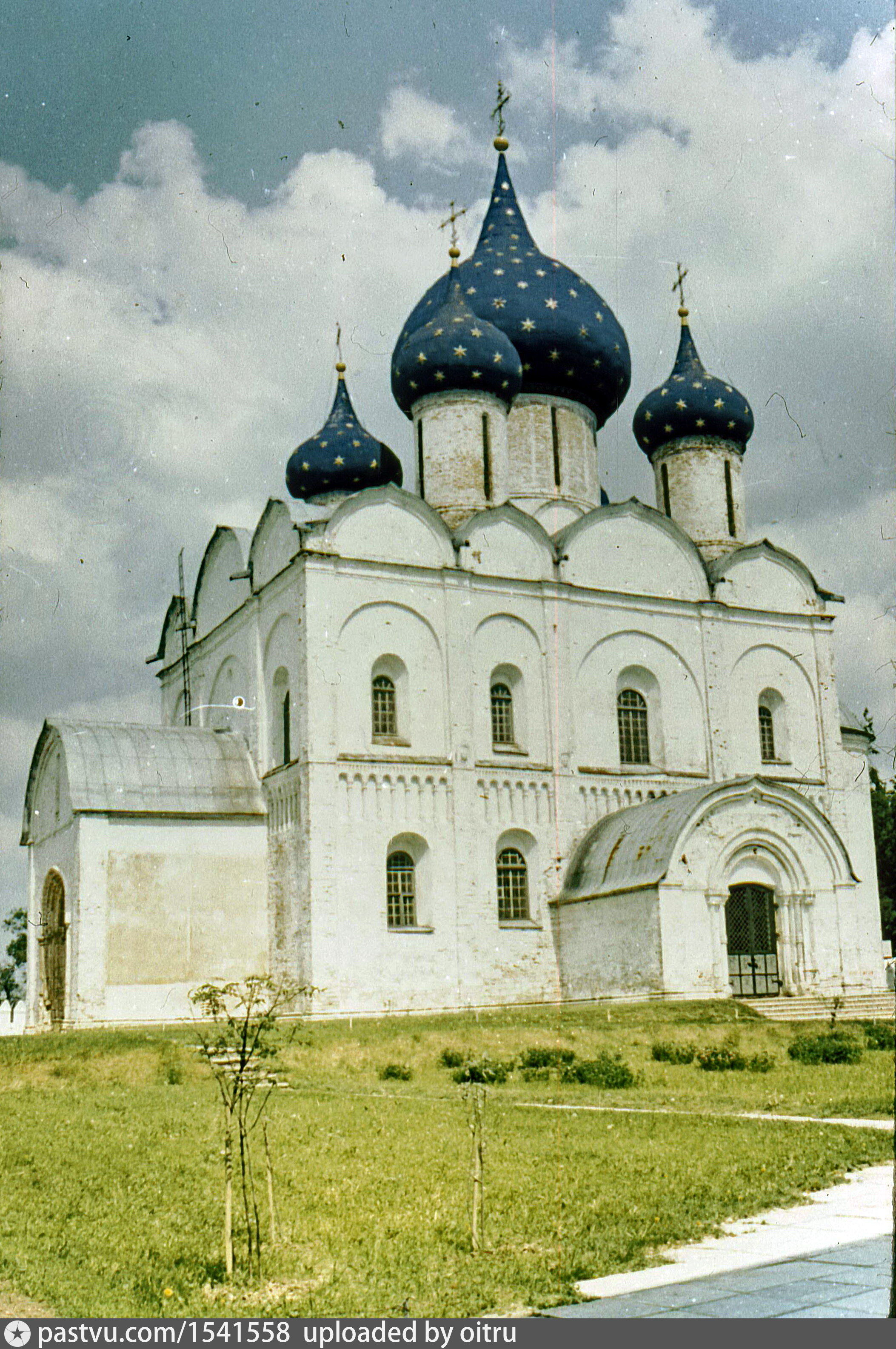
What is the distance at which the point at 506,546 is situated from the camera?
77.3 ft

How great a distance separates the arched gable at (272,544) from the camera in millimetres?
22516

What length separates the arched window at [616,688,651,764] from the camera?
2438 centimetres

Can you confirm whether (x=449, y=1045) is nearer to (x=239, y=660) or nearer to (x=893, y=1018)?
(x=893, y=1018)

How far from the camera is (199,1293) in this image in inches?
221

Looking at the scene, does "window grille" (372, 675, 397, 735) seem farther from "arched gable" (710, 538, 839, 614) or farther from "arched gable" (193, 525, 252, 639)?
"arched gable" (710, 538, 839, 614)

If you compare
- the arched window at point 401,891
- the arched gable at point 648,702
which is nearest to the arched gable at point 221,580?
the arched window at point 401,891

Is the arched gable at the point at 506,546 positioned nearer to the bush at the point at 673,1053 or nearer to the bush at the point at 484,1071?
the bush at the point at 673,1053

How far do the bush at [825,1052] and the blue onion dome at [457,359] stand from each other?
13324 millimetres

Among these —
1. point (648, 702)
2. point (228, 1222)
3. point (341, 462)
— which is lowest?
point (228, 1222)

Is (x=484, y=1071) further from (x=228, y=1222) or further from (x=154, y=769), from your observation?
(x=154, y=769)

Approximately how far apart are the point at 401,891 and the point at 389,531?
5.95m

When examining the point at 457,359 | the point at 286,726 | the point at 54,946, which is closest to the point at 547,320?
the point at 457,359

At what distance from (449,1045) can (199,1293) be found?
10.9 m
